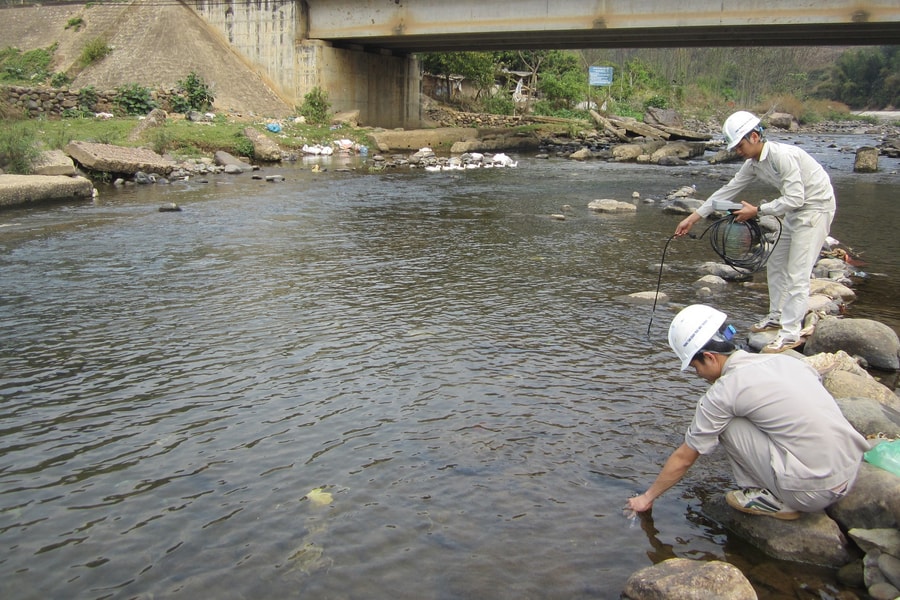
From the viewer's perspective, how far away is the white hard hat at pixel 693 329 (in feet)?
13.2

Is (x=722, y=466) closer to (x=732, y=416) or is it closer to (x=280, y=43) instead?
(x=732, y=416)

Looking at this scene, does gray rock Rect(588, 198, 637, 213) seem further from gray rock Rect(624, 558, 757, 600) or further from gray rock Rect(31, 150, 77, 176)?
gray rock Rect(624, 558, 757, 600)

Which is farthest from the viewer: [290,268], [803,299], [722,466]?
[290,268]

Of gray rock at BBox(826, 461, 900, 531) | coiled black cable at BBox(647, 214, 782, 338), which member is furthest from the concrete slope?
gray rock at BBox(826, 461, 900, 531)

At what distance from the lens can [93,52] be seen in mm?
35219

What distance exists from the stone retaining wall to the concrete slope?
11.6ft

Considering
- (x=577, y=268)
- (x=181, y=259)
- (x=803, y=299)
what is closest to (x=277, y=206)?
(x=181, y=259)

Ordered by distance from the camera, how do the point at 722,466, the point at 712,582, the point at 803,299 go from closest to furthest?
1. the point at 712,582
2. the point at 722,466
3. the point at 803,299

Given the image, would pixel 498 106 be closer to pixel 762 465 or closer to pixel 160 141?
pixel 160 141

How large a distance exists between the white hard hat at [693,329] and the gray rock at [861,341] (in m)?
3.72

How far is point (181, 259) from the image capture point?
10930 mm

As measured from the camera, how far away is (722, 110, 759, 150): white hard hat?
6484 mm

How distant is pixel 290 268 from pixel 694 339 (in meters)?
7.55

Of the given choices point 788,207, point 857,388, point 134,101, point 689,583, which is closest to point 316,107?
point 134,101
